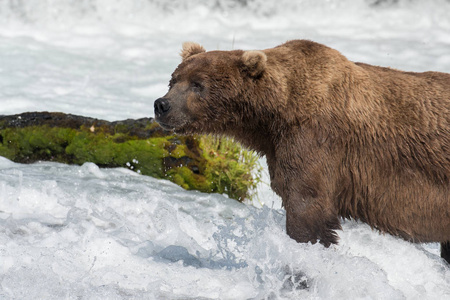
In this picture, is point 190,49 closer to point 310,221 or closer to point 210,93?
point 210,93

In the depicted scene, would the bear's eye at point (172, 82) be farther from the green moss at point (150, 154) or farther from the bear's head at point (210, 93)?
the green moss at point (150, 154)

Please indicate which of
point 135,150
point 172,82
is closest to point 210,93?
point 172,82

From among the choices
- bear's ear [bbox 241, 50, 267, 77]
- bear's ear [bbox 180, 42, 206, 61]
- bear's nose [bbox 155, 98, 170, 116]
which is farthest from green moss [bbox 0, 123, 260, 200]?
bear's ear [bbox 241, 50, 267, 77]

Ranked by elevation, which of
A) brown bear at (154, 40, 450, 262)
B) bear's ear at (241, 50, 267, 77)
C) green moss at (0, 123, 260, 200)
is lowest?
green moss at (0, 123, 260, 200)

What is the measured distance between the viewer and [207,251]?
581 centimetres

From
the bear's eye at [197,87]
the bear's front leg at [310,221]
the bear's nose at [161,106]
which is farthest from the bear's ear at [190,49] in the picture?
the bear's front leg at [310,221]

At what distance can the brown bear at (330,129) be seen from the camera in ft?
15.3

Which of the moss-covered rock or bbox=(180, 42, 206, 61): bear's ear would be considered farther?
the moss-covered rock

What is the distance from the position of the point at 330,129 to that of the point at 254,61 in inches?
32.5

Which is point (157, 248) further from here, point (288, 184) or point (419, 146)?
point (419, 146)

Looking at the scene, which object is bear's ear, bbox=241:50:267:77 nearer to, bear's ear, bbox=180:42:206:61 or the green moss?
bear's ear, bbox=180:42:206:61

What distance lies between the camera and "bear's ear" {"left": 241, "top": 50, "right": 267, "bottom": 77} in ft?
15.3

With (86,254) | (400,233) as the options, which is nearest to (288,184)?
(400,233)

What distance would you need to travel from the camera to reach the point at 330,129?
15.4 ft
